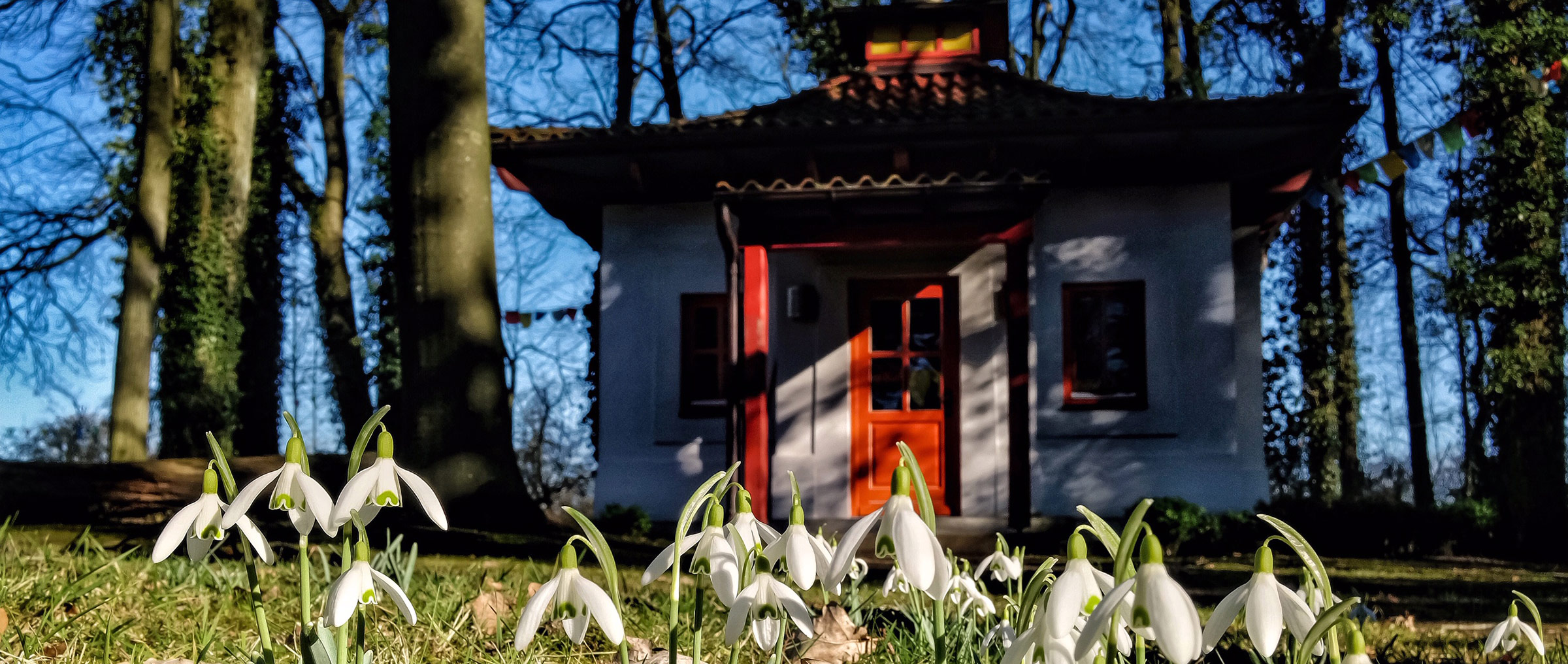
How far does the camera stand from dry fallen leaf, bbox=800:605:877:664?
270 centimetres

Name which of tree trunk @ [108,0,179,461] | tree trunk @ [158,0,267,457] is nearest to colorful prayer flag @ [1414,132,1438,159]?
tree trunk @ [158,0,267,457]

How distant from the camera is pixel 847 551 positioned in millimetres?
1232

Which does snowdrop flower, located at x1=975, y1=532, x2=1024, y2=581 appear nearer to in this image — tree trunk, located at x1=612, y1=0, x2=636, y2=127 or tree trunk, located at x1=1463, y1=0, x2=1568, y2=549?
tree trunk, located at x1=1463, y1=0, x2=1568, y2=549

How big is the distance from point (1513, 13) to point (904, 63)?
6242 millimetres

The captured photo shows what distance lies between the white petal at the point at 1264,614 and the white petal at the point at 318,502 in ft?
3.16

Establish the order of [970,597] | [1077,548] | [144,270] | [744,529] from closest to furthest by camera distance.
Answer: [1077,548] → [744,529] → [970,597] → [144,270]

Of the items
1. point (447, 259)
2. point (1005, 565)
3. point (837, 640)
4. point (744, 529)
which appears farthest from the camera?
point (447, 259)

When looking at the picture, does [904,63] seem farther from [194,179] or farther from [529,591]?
[529,591]

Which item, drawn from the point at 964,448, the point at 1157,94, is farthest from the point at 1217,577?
the point at 1157,94

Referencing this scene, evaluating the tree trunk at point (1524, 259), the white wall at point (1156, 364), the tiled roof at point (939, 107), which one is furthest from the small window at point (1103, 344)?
the tree trunk at point (1524, 259)

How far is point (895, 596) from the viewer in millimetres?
4113

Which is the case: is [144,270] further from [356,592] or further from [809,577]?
[809,577]

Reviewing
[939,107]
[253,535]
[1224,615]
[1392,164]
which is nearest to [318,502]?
[253,535]

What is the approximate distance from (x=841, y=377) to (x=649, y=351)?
6.44 feet
